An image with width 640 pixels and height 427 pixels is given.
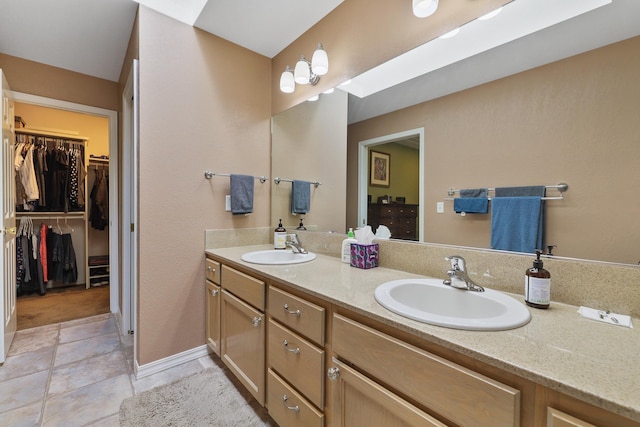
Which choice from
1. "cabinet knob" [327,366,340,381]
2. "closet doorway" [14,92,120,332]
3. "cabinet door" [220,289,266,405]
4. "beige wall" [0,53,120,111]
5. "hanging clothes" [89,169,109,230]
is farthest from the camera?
"hanging clothes" [89,169,109,230]

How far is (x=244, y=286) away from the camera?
146 cm

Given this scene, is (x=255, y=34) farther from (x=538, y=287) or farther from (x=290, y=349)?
(x=538, y=287)

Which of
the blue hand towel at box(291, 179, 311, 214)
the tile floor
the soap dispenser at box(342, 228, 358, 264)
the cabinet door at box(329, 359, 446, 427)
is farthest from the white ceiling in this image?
the tile floor

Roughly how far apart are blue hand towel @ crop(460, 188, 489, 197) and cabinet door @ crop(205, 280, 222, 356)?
58.8 inches

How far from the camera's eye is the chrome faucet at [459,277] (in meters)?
1.03

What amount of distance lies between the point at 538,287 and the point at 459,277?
0.24 metres

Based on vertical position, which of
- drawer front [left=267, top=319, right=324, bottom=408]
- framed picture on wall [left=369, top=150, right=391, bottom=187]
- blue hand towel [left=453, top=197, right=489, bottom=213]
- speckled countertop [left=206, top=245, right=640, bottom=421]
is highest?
framed picture on wall [left=369, top=150, right=391, bottom=187]

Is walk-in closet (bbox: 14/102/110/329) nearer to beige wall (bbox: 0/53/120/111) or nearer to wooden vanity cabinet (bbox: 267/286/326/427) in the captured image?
beige wall (bbox: 0/53/120/111)

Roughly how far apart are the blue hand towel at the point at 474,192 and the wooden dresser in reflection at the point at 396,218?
0.74ft

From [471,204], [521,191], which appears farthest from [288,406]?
[521,191]

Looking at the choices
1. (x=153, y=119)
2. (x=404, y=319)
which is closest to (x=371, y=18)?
(x=153, y=119)

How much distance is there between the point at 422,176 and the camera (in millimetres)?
1320

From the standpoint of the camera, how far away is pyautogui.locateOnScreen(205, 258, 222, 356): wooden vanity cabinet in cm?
177

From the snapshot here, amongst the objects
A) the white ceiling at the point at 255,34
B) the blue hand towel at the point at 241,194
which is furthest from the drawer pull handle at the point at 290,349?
the white ceiling at the point at 255,34
